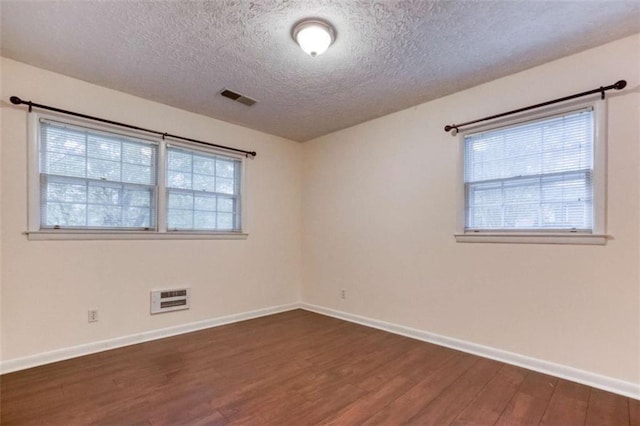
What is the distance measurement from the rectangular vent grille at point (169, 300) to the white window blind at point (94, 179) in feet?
2.42

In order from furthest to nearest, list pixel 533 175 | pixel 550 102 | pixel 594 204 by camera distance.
Result: pixel 533 175, pixel 550 102, pixel 594 204

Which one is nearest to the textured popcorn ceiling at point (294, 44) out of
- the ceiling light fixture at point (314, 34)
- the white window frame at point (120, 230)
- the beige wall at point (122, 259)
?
the ceiling light fixture at point (314, 34)

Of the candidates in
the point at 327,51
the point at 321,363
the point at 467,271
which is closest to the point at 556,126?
the point at 467,271

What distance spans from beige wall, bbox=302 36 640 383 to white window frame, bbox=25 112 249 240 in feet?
4.34

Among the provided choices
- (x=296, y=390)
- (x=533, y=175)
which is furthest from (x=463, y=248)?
(x=296, y=390)

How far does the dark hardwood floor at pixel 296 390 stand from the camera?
6.24 feet

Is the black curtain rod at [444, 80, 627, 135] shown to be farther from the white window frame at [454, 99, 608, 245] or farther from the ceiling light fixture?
the ceiling light fixture

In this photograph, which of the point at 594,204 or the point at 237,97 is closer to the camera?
the point at 594,204

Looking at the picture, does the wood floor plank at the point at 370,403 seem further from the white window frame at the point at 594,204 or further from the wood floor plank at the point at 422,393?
the white window frame at the point at 594,204

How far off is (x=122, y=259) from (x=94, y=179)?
0.81 meters

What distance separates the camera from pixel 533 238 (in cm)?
261

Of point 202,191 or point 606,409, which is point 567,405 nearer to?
point 606,409

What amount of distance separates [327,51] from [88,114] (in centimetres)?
230

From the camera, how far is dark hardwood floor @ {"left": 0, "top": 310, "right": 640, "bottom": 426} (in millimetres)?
1903
